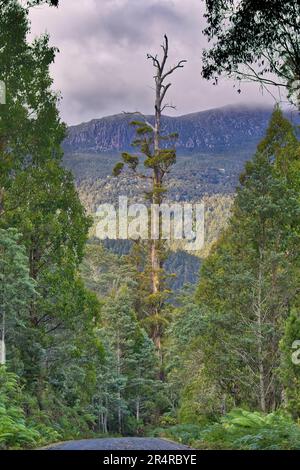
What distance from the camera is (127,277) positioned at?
46.4 meters

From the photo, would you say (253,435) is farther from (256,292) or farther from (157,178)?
(157,178)

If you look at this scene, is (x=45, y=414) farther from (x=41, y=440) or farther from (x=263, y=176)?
(x=263, y=176)

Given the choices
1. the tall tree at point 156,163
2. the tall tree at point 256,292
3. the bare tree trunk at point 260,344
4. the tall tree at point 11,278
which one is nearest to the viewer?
the tall tree at point 11,278

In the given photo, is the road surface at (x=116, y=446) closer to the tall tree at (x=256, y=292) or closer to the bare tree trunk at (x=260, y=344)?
the bare tree trunk at (x=260, y=344)

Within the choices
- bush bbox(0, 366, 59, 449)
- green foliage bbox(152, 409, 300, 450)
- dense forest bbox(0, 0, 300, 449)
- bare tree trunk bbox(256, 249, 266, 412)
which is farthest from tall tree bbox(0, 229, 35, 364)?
bare tree trunk bbox(256, 249, 266, 412)

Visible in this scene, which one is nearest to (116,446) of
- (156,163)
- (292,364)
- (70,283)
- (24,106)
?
(292,364)

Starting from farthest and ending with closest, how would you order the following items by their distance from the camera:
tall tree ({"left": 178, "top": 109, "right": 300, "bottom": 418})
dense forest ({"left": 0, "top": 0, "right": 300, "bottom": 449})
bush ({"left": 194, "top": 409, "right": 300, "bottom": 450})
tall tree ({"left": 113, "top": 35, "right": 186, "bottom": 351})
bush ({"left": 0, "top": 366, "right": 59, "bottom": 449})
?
tall tree ({"left": 113, "top": 35, "right": 186, "bottom": 351}) → tall tree ({"left": 178, "top": 109, "right": 300, "bottom": 418}) → dense forest ({"left": 0, "top": 0, "right": 300, "bottom": 449}) → bush ({"left": 0, "top": 366, "right": 59, "bottom": 449}) → bush ({"left": 194, "top": 409, "right": 300, "bottom": 450})

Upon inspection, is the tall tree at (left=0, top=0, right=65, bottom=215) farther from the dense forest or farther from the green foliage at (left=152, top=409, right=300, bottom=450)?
the green foliage at (left=152, top=409, right=300, bottom=450)

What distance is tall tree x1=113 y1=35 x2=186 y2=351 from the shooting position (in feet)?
127

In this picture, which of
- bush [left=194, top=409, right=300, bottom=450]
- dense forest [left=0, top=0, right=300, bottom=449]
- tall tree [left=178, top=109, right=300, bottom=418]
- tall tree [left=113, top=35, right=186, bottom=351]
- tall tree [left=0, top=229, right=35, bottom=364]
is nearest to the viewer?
bush [left=194, top=409, right=300, bottom=450]

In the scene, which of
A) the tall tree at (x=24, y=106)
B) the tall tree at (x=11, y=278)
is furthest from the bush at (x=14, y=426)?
the tall tree at (x=24, y=106)

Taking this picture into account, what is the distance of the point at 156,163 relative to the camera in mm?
38906

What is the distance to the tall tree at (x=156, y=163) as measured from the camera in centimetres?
3859
